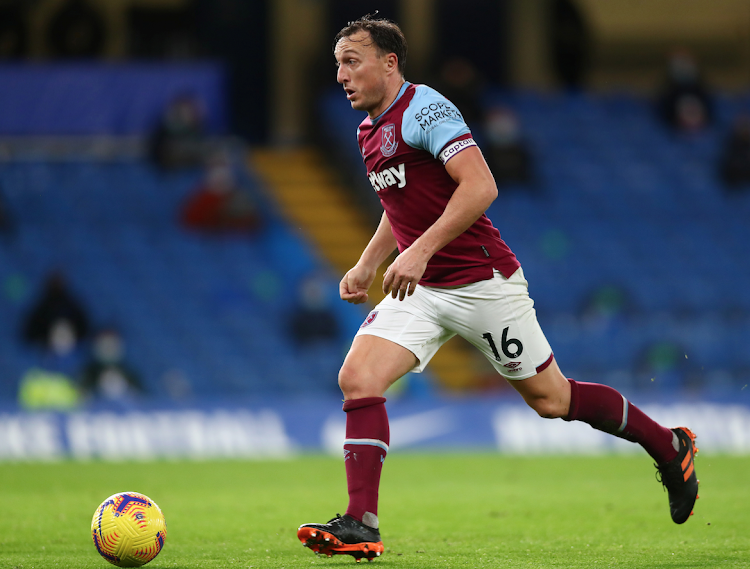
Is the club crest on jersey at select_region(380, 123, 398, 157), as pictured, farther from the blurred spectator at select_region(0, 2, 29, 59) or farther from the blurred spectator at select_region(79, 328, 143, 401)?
the blurred spectator at select_region(0, 2, 29, 59)

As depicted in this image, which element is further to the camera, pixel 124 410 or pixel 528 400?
pixel 124 410

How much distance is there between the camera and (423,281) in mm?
5074

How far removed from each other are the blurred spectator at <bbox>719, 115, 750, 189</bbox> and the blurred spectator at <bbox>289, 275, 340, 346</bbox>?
317 inches

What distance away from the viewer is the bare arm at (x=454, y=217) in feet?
14.9

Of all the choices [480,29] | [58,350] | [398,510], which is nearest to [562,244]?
[480,29]

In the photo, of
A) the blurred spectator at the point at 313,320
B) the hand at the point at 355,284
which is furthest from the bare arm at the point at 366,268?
the blurred spectator at the point at 313,320

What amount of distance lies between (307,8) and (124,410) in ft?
35.8

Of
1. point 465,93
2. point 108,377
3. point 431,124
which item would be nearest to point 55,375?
point 108,377

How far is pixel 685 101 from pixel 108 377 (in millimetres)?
11939

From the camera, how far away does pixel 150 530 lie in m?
4.66

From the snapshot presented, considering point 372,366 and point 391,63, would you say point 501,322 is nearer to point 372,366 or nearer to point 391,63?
point 372,366

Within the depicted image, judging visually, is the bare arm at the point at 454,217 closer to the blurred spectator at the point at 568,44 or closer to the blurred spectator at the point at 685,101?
the blurred spectator at the point at 685,101

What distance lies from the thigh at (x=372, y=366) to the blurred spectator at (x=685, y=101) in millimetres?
16387

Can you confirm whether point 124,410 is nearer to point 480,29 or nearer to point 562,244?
point 562,244
